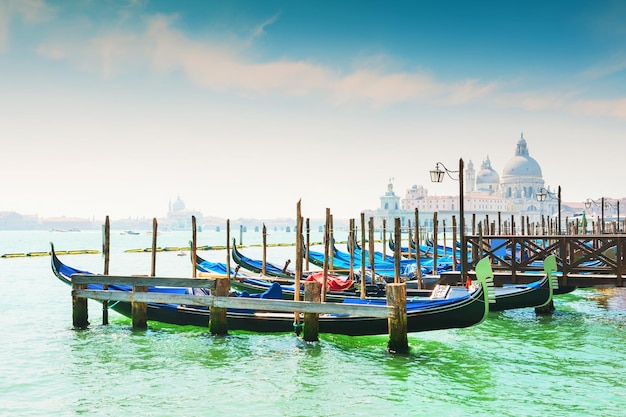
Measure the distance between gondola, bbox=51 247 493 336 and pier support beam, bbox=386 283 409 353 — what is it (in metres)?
0.63

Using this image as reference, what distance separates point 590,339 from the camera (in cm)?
768

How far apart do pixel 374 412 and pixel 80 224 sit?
160572 millimetres

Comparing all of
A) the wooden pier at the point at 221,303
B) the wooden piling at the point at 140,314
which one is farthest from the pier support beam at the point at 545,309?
the wooden piling at the point at 140,314

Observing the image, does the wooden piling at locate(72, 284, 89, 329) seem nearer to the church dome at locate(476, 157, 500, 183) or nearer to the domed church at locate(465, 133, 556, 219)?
the domed church at locate(465, 133, 556, 219)

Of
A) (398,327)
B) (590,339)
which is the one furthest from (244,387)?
(590,339)

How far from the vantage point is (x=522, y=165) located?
10325cm

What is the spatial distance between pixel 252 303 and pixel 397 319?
1.56m

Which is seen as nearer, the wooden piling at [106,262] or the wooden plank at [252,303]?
the wooden plank at [252,303]

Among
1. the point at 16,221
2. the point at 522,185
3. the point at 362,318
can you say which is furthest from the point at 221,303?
the point at 16,221

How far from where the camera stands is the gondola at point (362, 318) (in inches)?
277

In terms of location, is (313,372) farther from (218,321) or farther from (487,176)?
(487,176)

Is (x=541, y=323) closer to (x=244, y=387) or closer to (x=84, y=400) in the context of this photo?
(x=244, y=387)

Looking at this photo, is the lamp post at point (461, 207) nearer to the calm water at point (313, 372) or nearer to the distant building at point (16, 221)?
the calm water at point (313, 372)

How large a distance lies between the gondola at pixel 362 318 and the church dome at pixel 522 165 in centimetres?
10075
